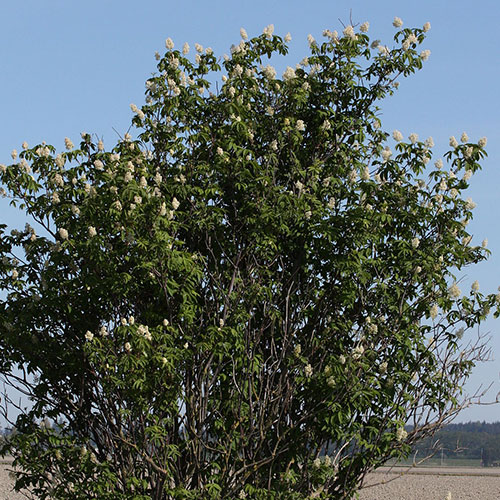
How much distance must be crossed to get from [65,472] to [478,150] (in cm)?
527

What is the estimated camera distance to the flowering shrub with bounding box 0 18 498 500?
6.84 metres

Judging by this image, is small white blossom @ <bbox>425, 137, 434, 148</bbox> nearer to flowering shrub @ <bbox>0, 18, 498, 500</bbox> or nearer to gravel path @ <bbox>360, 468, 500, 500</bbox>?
flowering shrub @ <bbox>0, 18, 498, 500</bbox>

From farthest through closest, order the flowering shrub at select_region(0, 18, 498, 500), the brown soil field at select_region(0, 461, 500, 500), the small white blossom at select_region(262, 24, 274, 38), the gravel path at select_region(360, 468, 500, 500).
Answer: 1. the gravel path at select_region(360, 468, 500, 500)
2. the brown soil field at select_region(0, 461, 500, 500)
3. the small white blossom at select_region(262, 24, 274, 38)
4. the flowering shrub at select_region(0, 18, 498, 500)

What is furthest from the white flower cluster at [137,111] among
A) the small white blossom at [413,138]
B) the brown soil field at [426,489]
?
the brown soil field at [426,489]

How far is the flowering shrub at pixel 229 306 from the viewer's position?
684 centimetres

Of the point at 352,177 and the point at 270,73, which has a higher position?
the point at 270,73

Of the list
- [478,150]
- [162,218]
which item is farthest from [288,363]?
[478,150]

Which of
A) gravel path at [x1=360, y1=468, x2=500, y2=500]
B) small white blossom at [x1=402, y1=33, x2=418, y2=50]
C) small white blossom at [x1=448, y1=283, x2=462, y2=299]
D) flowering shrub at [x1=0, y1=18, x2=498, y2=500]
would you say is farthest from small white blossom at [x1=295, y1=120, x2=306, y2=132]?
gravel path at [x1=360, y1=468, x2=500, y2=500]

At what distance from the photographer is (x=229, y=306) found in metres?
Result: 7.24

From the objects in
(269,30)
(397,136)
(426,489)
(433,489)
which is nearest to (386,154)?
(397,136)

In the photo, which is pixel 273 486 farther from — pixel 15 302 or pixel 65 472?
pixel 15 302

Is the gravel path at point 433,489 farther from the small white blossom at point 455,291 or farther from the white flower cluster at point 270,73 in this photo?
the white flower cluster at point 270,73

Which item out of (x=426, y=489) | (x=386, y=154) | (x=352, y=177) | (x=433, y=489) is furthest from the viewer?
(x=433, y=489)

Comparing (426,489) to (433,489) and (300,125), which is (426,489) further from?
(300,125)
